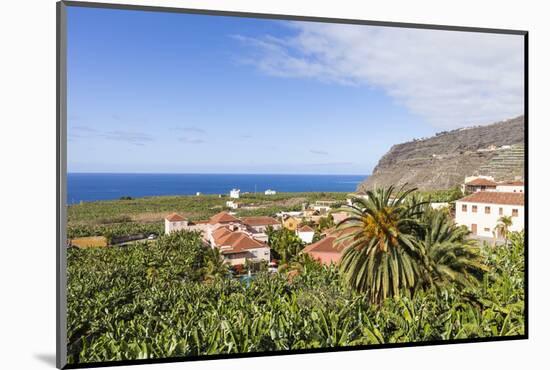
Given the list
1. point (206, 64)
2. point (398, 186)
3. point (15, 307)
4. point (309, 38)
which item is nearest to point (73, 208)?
point (15, 307)

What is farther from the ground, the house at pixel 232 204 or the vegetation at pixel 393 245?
the house at pixel 232 204

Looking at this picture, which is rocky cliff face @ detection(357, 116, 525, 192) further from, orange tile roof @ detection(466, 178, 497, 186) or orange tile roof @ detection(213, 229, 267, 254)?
orange tile roof @ detection(213, 229, 267, 254)

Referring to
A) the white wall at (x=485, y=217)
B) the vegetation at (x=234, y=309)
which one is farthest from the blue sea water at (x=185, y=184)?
the white wall at (x=485, y=217)

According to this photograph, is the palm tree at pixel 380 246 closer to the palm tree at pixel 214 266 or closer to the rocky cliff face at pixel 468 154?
the rocky cliff face at pixel 468 154

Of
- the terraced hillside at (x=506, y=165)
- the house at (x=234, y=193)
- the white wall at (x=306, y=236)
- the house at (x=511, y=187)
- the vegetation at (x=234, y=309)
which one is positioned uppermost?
the terraced hillside at (x=506, y=165)

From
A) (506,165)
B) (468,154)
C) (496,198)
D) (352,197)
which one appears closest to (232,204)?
(352,197)

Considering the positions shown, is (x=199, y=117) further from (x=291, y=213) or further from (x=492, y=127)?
(x=492, y=127)
